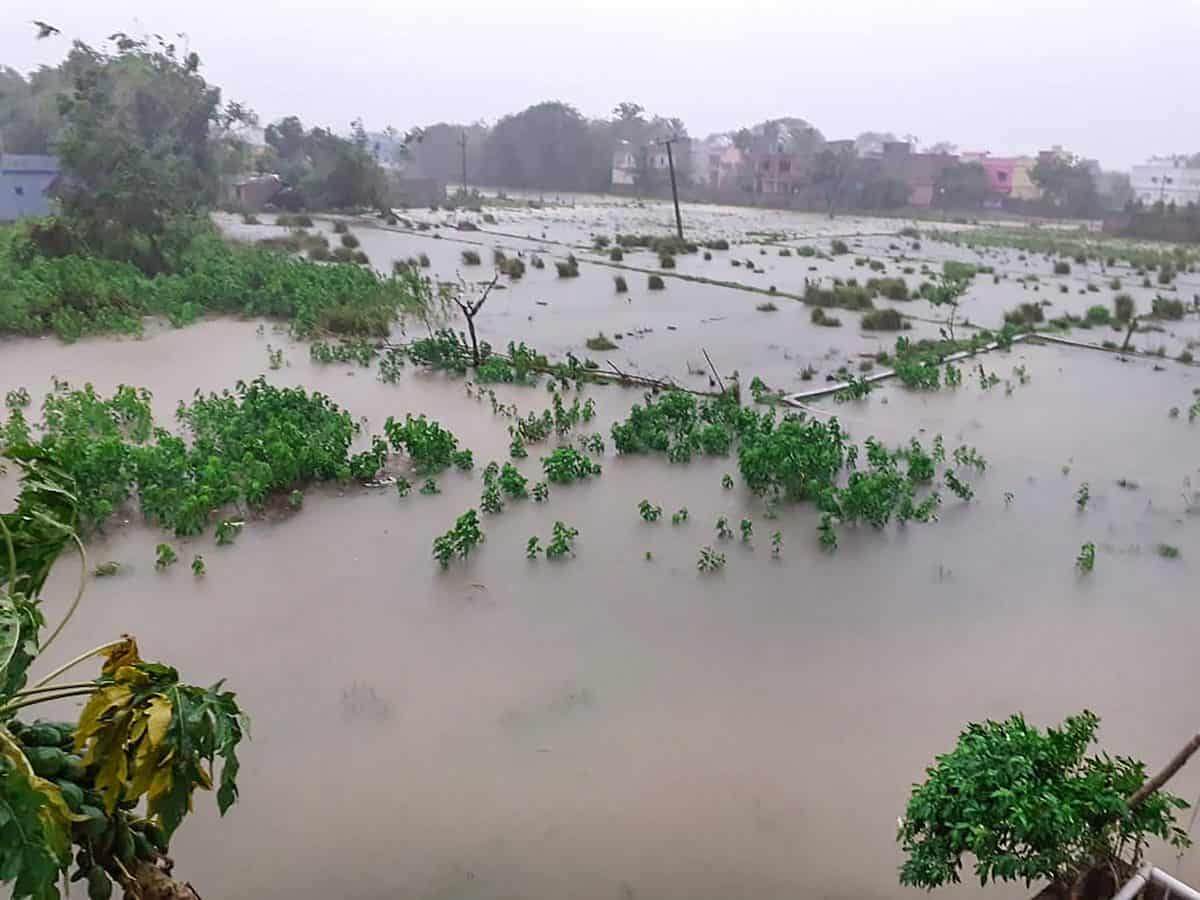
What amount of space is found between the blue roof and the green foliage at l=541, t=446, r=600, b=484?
26.5 metres

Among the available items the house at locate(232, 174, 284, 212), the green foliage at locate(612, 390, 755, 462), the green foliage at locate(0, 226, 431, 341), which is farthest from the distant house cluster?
the green foliage at locate(612, 390, 755, 462)

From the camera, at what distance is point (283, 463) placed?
7.86 metres

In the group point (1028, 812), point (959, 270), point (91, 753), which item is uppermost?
point (959, 270)

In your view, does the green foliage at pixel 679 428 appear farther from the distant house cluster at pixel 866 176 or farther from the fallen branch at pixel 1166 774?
the distant house cluster at pixel 866 176

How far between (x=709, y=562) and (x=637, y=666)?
1.54 meters

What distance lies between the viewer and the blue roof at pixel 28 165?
28.0 metres

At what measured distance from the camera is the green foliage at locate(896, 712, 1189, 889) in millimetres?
2889

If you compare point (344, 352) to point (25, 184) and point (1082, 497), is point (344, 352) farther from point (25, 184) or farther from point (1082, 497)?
point (25, 184)

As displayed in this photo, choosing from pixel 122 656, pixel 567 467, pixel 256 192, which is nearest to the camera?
pixel 122 656

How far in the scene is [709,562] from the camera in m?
6.91

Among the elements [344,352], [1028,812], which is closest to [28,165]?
[344,352]

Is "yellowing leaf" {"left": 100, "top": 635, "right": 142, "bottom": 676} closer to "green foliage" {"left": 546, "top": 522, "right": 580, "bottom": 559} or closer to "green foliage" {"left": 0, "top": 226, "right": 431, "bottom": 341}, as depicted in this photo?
"green foliage" {"left": 546, "top": 522, "right": 580, "bottom": 559}

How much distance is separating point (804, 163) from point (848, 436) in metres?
52.7

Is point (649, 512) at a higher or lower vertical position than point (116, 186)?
lower
